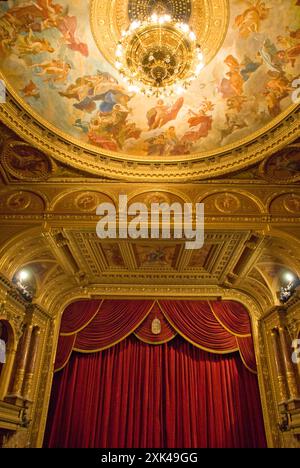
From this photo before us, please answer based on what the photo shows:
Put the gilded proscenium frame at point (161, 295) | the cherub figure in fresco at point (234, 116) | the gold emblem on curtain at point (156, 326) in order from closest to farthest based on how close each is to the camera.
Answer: the cherub figure in fresco at point (234, 116), the gilded proscenium frame at point (161, 295), the gold emblem on curtain at point (156, 326)

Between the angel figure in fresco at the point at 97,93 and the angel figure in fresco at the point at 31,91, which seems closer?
the angel figure in fresco at the point at 31,91

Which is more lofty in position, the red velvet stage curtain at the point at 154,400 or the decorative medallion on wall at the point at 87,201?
the decorative medallion on wall at the point at 87,201

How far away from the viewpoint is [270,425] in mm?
9586

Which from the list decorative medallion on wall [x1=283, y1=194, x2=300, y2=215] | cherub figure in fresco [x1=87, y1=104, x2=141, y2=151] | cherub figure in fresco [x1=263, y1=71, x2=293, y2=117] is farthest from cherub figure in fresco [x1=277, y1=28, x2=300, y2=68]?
cherub figure in fresco [x1=87, y1=104, x2=141, y2=151]

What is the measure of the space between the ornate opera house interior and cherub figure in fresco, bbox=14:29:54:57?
0.09 feet

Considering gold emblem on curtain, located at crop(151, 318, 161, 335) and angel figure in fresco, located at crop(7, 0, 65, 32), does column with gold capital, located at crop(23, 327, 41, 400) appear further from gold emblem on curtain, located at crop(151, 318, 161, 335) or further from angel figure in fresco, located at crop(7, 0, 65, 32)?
angel figure in fresco, located at crop(7, 0, 65, 32)

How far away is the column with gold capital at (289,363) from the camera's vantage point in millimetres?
8828

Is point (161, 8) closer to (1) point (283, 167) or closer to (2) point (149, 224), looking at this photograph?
(1) point (283, 167)

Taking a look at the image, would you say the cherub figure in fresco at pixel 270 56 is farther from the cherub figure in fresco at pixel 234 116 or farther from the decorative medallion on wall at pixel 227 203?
the decorative medallion on wall at pixel 227 203

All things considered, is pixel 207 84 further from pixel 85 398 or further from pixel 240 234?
pixel 85 398

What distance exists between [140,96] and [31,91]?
2558mm

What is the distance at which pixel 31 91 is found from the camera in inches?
307

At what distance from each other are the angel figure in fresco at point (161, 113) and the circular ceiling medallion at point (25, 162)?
2881mm

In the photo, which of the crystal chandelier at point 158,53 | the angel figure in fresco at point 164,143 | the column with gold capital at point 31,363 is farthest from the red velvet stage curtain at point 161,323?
the crystal chandelier at point 158,53
